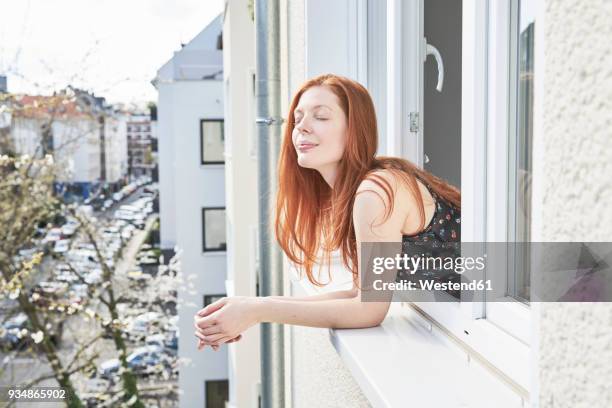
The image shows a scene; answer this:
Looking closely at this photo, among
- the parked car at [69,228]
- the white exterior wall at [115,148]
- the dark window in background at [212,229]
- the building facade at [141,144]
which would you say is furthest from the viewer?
the dark window in background at [212,229]

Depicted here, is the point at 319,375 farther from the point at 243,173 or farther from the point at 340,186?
the point at 243,173

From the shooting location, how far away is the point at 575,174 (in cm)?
40

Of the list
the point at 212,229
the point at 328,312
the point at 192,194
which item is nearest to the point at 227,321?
the point at 328,312

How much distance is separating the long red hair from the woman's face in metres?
0.01

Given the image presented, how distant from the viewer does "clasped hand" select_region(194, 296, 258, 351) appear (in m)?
1.18

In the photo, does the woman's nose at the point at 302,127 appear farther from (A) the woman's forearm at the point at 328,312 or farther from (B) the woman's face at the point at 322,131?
(A) the woman's forearm at the point at 328,312

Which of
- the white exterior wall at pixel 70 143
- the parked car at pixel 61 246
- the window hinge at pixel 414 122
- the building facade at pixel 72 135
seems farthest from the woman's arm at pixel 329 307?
the parked car at pixel 61 246

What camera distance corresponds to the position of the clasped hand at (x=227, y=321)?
118cm

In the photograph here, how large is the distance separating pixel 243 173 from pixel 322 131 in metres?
5.10

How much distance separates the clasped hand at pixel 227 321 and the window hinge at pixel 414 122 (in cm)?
49

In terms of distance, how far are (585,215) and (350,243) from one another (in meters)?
0.83

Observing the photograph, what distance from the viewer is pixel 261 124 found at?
1.89 meters

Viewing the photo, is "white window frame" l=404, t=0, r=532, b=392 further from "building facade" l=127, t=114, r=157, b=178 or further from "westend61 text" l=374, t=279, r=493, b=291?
"building facade" l=127, t=114, r=157, b=178

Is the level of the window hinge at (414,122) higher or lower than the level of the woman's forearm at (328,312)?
higher
